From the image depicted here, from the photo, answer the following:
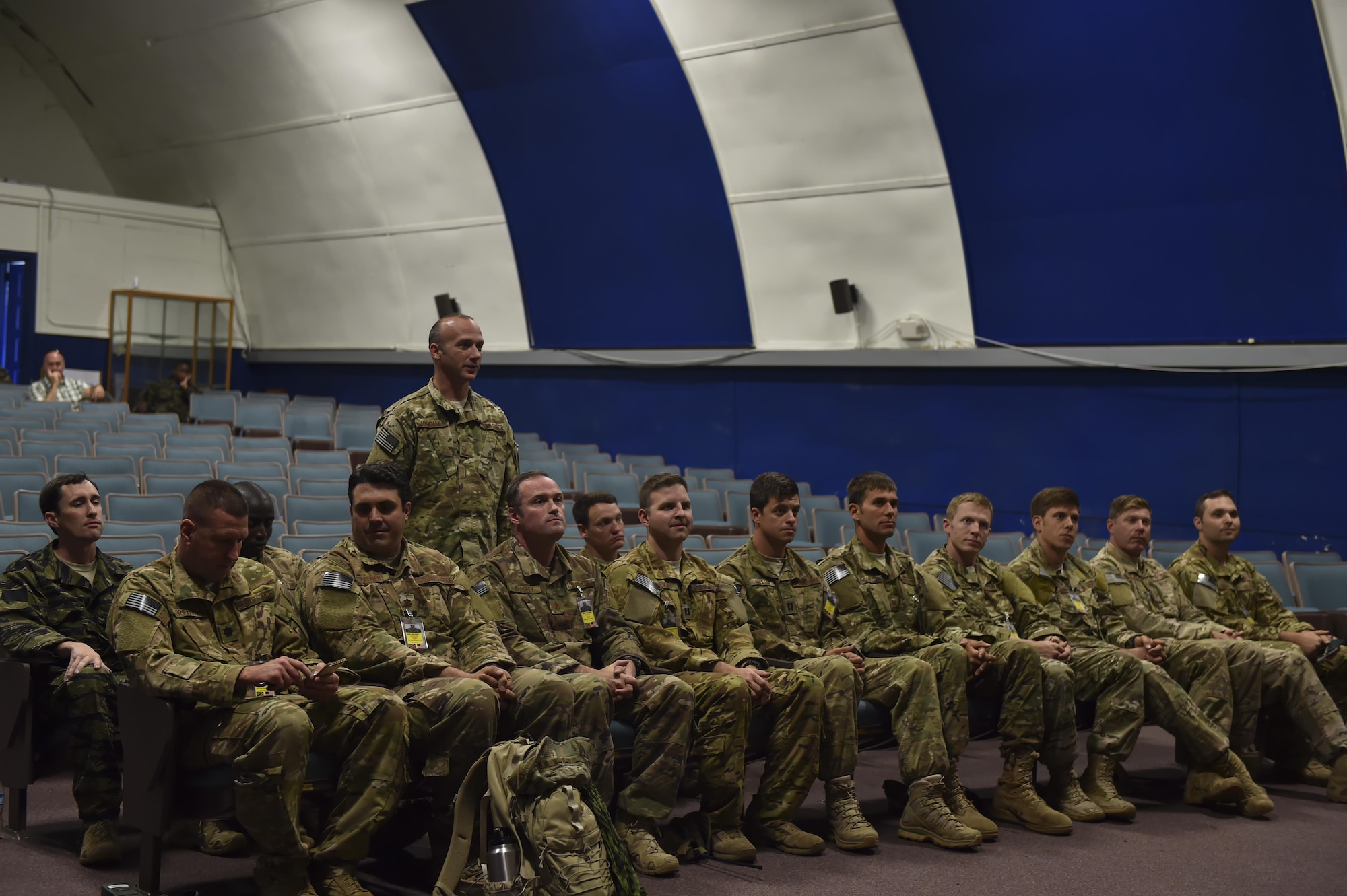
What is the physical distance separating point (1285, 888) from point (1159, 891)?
377 millimetres

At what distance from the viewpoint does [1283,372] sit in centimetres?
842

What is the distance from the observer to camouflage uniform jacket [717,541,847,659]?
14.3 feet

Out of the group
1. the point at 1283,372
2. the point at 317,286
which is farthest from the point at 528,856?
the point at 317,286

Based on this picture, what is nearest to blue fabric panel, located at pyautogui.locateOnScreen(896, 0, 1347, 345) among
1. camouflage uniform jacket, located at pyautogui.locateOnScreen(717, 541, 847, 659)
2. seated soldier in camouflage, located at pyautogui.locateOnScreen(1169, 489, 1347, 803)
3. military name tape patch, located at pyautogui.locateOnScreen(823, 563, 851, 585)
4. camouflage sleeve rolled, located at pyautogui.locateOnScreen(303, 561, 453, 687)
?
seated soldier in camouflage, located at pyautogui.locateOnScreen(1169, 489, 1347, 803)

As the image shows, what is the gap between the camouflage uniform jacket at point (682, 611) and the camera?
4.01 metres

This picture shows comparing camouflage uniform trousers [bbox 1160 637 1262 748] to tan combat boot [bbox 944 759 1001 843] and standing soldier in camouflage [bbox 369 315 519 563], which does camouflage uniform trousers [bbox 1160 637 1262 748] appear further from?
standing soldier in camouflage [bbox 369 315 519 563]

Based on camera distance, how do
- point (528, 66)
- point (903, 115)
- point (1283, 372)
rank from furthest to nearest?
point (528, 66) < point (903, 115) < point (1283, 372)

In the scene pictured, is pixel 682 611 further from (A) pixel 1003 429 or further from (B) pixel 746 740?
(A) pixel 1003 429

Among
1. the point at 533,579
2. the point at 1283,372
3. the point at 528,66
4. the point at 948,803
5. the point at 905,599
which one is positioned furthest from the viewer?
the point at 528,66

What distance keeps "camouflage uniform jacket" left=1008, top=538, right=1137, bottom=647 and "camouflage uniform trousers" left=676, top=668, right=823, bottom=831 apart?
1.41m

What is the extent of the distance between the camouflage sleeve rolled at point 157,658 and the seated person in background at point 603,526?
1.39 metres

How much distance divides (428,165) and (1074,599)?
29.8ft

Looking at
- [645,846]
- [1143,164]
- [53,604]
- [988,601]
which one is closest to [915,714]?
[988,601]

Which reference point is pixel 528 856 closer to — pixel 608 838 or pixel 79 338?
pixel 608 838
